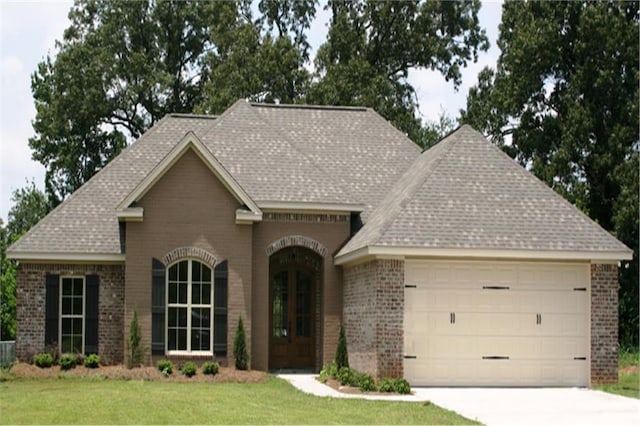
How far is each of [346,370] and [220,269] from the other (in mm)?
4405

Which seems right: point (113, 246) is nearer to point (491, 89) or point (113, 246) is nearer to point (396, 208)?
point (396, 208)

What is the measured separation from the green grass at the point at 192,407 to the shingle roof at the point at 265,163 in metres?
5.56

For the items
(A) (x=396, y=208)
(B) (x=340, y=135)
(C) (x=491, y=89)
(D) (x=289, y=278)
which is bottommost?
(D) (x=289, y=278)

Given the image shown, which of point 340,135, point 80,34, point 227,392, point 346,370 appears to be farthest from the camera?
point 80,34

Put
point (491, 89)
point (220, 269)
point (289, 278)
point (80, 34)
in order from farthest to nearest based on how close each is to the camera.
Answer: point (80, 34) < point (491, 89) < point (289, 278) < point (220, 269)

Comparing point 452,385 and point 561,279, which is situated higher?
point 561,279

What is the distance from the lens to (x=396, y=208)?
22.0 meters

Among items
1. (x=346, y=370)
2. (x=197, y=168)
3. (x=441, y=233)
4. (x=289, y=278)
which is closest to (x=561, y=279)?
(x=441, y=233)

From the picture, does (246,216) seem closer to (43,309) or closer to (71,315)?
(71,315)

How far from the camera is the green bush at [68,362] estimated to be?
23531 millimetres

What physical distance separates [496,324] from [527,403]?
A: 366 centimetres

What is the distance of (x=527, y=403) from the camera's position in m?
17.8

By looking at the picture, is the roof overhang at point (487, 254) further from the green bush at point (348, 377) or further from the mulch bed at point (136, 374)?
the mulch bed at point (136, 374)

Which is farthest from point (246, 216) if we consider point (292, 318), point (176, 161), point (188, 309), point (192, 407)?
point (192, 407)
